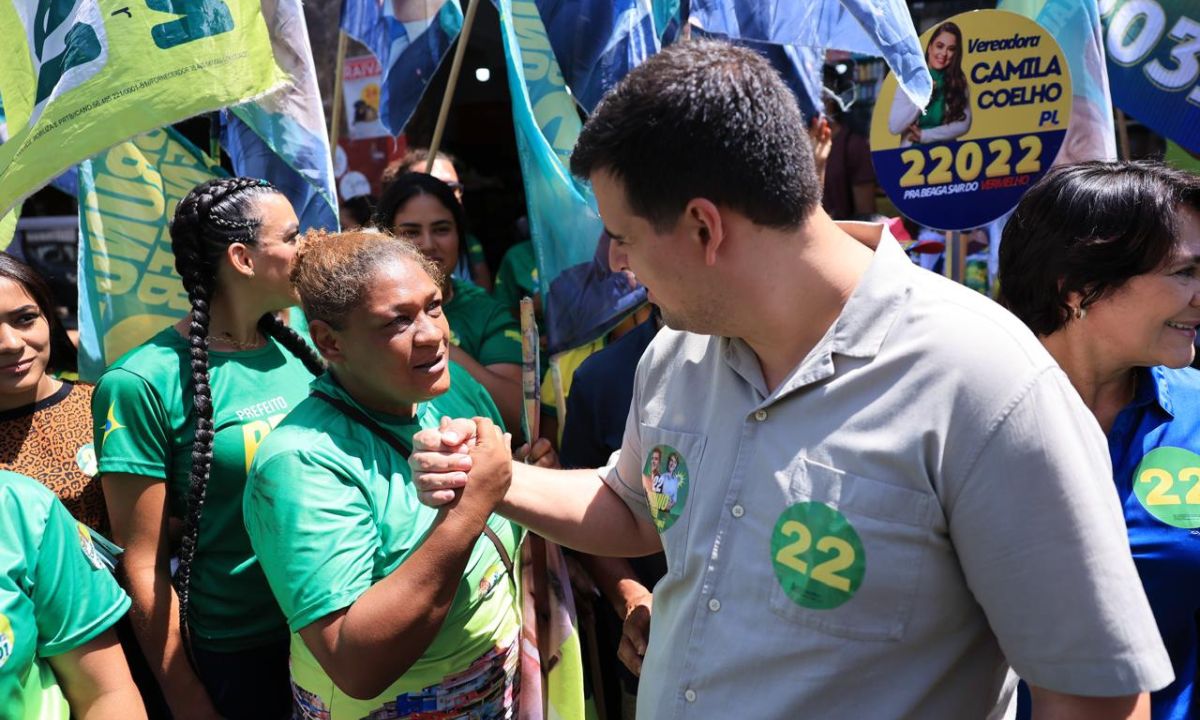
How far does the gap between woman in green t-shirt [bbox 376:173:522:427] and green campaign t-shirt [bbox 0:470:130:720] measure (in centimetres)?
147

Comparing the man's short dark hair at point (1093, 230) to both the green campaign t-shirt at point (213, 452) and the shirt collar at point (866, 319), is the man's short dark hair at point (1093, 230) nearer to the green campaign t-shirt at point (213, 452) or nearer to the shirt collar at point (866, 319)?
the shirt collar at point (866, 319)

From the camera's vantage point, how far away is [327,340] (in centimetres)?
217

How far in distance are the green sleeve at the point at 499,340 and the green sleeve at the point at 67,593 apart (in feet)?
5.28

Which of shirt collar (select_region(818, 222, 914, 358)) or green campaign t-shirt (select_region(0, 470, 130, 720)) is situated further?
green campaign t-shirt (select_region(0, 470, 130, 720))

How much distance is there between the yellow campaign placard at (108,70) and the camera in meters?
2.32

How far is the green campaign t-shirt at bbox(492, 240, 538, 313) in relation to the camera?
Answer: 4.04m

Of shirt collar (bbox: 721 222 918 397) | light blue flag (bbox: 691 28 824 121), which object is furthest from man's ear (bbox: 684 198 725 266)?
light blue flag (bbox: 691 28 824 121)

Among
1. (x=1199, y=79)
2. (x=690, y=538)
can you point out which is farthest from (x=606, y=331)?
(x=1199, y=79)

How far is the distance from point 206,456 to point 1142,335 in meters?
2.07

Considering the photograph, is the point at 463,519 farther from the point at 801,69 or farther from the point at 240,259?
the point at 801,69

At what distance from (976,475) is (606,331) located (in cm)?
184

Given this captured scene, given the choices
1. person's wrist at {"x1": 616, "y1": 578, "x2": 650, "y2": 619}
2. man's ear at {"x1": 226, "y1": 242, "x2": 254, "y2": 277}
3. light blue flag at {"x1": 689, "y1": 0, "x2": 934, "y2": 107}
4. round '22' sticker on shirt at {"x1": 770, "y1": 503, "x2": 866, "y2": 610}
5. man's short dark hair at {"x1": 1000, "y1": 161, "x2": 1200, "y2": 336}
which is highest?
light blue flag at {"x1": 689, "y1": 0, "x2": 934, "y2": 107}

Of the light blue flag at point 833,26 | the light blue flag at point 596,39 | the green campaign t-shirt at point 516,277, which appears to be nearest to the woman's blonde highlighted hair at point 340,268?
the light blue flag at point 596,39

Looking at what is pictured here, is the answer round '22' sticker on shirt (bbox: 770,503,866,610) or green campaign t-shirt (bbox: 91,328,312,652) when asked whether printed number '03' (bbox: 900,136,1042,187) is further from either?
round '22' sticker on shirt (bbox: 770,503,866,610)
